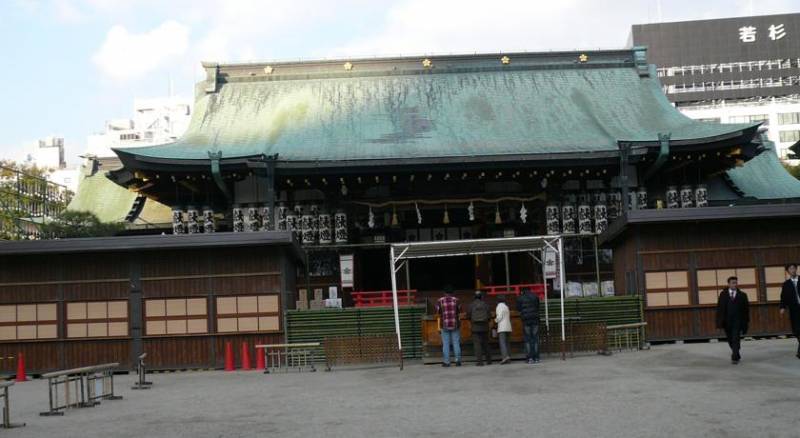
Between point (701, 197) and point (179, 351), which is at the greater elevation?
point (701, 197)

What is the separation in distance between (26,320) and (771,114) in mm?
89756

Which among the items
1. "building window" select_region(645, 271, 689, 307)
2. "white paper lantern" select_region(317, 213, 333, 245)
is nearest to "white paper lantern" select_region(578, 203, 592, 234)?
"building window" select_region(645, 271, 689, 307)

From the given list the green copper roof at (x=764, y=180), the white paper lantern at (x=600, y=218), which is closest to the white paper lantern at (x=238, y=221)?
the white paper lantern at (x=600, y=218)

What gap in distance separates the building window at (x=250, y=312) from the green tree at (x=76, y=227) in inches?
432

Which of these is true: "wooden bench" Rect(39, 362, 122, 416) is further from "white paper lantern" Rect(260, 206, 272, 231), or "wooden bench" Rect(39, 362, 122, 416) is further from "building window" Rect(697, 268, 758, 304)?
"building window" Rect(697, 268, 758, 304)

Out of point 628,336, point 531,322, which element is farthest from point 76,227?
point 628,336

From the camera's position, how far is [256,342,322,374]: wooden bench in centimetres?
2231

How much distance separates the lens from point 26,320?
24375 mm

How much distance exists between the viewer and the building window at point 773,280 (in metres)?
24.9

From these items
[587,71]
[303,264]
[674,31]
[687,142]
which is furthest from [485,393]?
[674,31]

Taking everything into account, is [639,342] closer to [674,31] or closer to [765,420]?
[765,420]

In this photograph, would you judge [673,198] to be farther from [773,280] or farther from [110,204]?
[110,204]

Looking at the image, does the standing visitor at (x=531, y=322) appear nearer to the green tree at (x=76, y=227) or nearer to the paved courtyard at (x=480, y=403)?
the paved courtyard at (x=480, y=403)

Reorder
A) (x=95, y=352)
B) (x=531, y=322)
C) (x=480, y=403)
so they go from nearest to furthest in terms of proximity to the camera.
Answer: (x=480, y=403) → (x=531, y=322) → (x=95, y=352)
